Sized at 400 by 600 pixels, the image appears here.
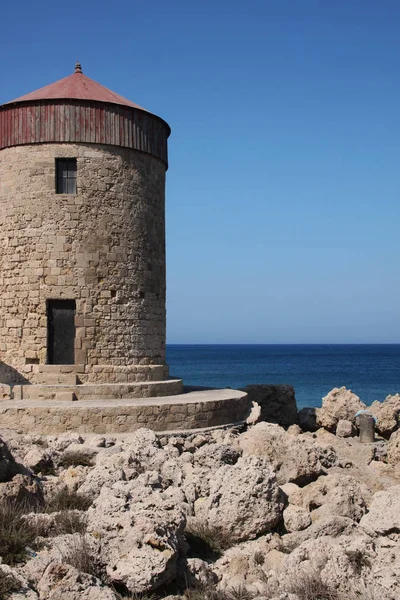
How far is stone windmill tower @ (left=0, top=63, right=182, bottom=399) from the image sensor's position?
14.5 meters

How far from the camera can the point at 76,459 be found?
1026cm

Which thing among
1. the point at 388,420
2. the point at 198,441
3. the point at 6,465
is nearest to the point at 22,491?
the point at 6,465

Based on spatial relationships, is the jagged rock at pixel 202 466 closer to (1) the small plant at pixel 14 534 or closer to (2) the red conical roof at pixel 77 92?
(1) the small plant at pixel 14 534

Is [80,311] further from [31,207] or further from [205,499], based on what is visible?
[205,499]

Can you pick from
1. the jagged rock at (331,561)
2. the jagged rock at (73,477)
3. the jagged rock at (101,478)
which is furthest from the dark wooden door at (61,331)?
the jagged rock at (331,561)

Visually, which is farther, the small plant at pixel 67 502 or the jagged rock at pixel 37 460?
the jagged rock at pixel 37 460

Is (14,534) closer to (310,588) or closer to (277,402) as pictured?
(310,588)

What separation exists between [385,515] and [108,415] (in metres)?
6.54

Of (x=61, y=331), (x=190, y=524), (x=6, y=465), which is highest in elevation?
(x=61, y=331)

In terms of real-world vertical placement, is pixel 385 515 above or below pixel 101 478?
below

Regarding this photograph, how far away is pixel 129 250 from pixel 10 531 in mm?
9239

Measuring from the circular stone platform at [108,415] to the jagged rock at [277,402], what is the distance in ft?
14.8

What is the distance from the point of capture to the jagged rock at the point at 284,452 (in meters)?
10.1

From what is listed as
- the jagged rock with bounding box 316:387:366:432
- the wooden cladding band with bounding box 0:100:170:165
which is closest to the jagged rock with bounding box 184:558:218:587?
the wooden cladding band with bounding box 0:100:170:165
